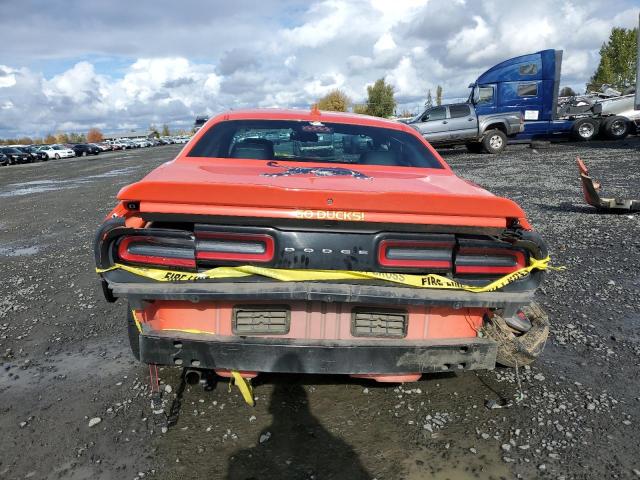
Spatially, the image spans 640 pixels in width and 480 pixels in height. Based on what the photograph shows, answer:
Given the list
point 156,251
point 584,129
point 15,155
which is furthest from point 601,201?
point 15,155

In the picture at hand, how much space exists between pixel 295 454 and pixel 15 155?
44541 millimetres

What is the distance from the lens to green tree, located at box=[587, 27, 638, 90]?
50219 mm

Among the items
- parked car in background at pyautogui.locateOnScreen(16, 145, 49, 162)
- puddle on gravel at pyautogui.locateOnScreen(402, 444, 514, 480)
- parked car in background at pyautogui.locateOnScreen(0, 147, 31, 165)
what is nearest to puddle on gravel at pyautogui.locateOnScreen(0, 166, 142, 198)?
puddle on gravel at pyautogui.locateOnScreen(402, 444, 514, 480)

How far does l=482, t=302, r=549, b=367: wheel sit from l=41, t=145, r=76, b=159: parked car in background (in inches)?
1958

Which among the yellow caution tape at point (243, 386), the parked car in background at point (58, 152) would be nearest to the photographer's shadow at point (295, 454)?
the yellow caution tape at point (243, 386)

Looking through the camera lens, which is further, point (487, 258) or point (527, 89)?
point (527, 89)

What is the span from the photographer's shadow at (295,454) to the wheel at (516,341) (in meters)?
1.05

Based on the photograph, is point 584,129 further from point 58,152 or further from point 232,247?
point 58,152

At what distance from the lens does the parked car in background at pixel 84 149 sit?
163ft

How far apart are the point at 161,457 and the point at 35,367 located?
5.27 ft

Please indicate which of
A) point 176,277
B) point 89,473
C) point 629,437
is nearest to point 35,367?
point 89,473

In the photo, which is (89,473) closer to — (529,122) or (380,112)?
(529,122)

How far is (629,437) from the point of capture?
247cm

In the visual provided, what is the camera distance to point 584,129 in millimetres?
19656
